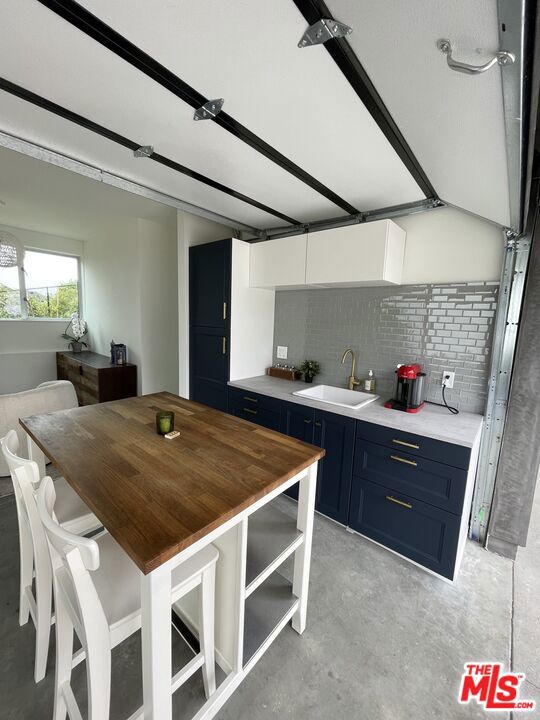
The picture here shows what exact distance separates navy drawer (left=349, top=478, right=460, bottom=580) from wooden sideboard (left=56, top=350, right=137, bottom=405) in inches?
126

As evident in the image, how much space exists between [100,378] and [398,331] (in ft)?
11.2

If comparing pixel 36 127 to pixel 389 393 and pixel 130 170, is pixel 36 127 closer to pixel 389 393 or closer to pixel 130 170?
pixel 130 170

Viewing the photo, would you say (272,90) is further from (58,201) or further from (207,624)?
(58,201)

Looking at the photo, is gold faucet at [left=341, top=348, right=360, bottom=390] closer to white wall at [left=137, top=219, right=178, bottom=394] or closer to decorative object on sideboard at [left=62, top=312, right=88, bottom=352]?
white wall at [left=137, top=219, right=178, bottom=394]

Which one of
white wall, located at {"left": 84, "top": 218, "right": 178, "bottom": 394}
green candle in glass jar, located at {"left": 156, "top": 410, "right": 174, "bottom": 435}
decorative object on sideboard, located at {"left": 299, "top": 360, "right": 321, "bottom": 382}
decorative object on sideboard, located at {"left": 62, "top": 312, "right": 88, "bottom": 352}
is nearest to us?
green candle in glass jar, located at {"left": 156, "top": 410, "right": 174, "bottom": 435}

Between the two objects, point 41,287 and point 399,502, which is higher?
point 41,287

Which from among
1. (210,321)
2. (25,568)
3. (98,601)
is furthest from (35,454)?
(210,321)

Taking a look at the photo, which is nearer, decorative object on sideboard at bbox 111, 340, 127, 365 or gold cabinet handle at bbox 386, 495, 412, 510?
gold cabinet handle at bbox 386, 495, 412, 510

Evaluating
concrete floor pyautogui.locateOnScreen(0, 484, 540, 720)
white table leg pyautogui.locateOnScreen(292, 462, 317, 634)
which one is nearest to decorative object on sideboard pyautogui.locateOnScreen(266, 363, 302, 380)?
concrete floor pyautogui.locateOnScreen(0, 484, 540, 720)

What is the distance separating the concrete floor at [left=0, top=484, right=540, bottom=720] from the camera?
1.18 metres

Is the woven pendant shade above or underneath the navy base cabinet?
above

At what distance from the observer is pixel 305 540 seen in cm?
137

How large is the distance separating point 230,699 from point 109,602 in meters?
0.72

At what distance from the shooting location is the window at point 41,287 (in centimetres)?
451
